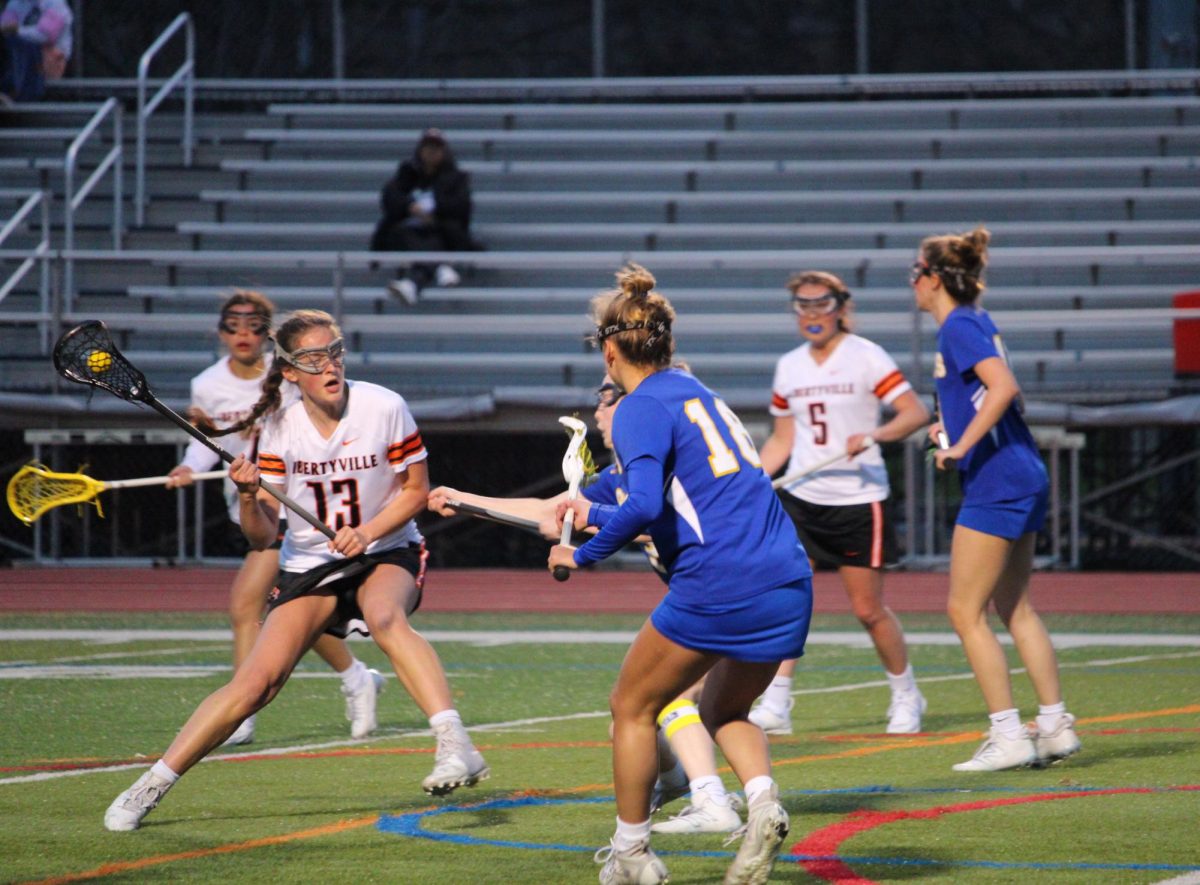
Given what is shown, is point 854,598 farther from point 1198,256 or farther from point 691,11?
point 691,11

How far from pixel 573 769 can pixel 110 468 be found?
10.6 m

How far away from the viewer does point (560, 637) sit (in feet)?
41.3

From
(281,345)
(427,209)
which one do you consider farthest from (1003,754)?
(427,209)

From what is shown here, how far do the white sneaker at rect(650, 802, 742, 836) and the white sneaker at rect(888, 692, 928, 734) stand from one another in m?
2.54

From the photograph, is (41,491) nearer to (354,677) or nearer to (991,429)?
(354,677)

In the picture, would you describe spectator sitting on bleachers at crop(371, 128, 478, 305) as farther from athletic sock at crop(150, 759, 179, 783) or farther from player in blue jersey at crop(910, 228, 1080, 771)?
athletic sock at crop(150, 759, 179, 783)

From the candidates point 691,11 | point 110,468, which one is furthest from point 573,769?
point 691,11

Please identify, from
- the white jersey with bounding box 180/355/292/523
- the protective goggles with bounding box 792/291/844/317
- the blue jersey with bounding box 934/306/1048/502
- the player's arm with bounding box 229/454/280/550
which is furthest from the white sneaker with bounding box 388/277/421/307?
the blue jersey with bounding box 934/306/1048/502

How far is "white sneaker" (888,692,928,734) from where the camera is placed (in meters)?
8.12

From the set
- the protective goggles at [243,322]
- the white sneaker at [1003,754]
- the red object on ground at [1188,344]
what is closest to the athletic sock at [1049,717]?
the white sneaker at [1003,754]

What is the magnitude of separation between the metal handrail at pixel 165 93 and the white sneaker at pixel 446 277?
12.4 ft

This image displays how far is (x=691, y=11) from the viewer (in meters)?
23.2

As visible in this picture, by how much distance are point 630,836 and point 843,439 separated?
13.4ft

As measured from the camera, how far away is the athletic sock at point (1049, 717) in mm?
7039
